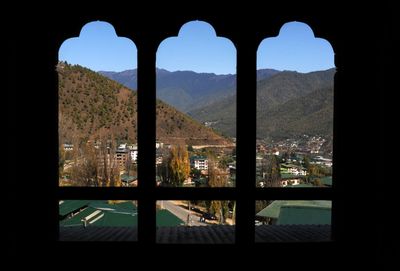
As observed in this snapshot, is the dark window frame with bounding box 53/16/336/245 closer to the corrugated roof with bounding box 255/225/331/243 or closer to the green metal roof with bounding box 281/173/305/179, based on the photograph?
the corrugated roof with bounding box 255/225/331/243

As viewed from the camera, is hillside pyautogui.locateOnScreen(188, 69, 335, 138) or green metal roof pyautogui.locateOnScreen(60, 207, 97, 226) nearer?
green metal roof pyautogui.locateOnScreen(60, 207, 97, 226)

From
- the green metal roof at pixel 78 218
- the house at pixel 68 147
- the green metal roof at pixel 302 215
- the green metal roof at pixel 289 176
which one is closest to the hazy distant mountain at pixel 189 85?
the house at pixel 68 147

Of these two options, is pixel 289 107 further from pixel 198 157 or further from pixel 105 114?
pixel 105 114

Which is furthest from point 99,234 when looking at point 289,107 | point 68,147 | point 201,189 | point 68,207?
point 68,147

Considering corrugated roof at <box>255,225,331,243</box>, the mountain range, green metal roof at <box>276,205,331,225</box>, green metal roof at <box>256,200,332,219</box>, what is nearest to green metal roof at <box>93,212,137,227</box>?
green metal roof at <box>256,200,332,219</box>

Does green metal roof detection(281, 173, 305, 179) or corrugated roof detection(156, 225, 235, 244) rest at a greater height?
corrugated roof detection(156, 225, 235, 244)
